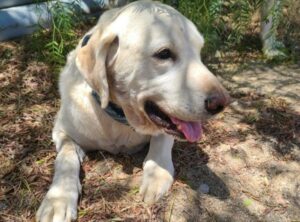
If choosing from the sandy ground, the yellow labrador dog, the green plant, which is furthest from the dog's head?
the green plant

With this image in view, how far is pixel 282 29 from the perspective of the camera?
4.90 metres

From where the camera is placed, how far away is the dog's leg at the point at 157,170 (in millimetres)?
2684

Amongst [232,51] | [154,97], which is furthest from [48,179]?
[232,51]

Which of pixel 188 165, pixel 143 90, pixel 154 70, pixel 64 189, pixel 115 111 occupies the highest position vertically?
pixel 154 70

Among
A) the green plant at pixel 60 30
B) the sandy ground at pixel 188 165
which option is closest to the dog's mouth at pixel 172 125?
the sandy ground at pixel 188 165

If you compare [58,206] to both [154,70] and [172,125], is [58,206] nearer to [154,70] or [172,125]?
[172,125]

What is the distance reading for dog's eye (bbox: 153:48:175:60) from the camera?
95.7 inches

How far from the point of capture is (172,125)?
8.47ft

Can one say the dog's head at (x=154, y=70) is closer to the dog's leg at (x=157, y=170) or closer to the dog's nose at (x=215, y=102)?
the dog's nose at (x=215, y=102)

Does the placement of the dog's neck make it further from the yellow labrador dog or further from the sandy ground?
the sandy ground

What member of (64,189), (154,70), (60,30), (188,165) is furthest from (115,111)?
(60,30)

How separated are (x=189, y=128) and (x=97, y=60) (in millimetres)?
585

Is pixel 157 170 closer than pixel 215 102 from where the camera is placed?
No

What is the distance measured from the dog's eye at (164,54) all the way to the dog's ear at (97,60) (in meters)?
0.24
